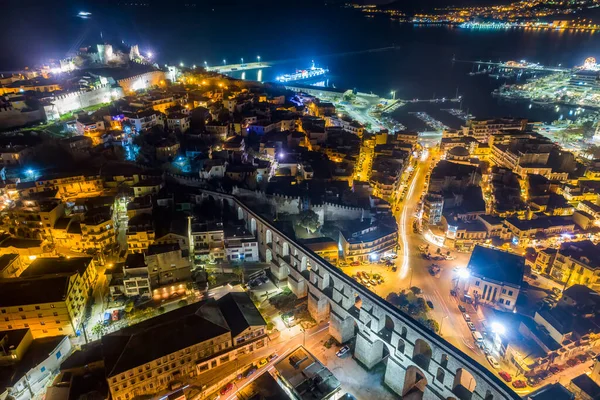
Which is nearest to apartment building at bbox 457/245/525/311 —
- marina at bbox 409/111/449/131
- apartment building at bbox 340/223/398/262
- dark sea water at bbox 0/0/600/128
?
apartment building at bbox 340/223/398/262

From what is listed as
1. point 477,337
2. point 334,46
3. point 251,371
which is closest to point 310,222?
point 251,371

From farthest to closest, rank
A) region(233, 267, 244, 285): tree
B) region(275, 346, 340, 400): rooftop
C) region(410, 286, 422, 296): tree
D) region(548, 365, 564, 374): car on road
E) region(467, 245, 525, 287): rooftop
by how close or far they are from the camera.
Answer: region(233, 267, 244, 285): tree < region(410, 286, 422, 296): tree < region(467, 245, 525, 287): rooftop < region(548, 365, 564, 374): car on road < region(275, 346, 340, 400): rooftop

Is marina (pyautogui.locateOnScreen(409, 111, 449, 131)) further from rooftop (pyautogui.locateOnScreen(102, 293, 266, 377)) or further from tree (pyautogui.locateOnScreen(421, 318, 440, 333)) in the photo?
rooftop (pyautogui.locateOnScreen(102, 293, 266, 377))

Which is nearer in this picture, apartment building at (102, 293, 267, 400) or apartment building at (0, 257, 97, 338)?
apartment building at (102, 293, 267, 400)

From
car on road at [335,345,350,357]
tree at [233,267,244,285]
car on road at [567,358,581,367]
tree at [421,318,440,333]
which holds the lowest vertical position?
car on road at [335,345,350,357]

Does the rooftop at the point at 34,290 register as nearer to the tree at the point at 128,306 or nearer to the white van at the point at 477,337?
the tree at the point at 128,306

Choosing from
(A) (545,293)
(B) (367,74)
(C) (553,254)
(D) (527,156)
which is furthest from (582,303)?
(B) (367,74)

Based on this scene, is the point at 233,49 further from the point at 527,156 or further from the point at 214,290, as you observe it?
the point at 214,290
